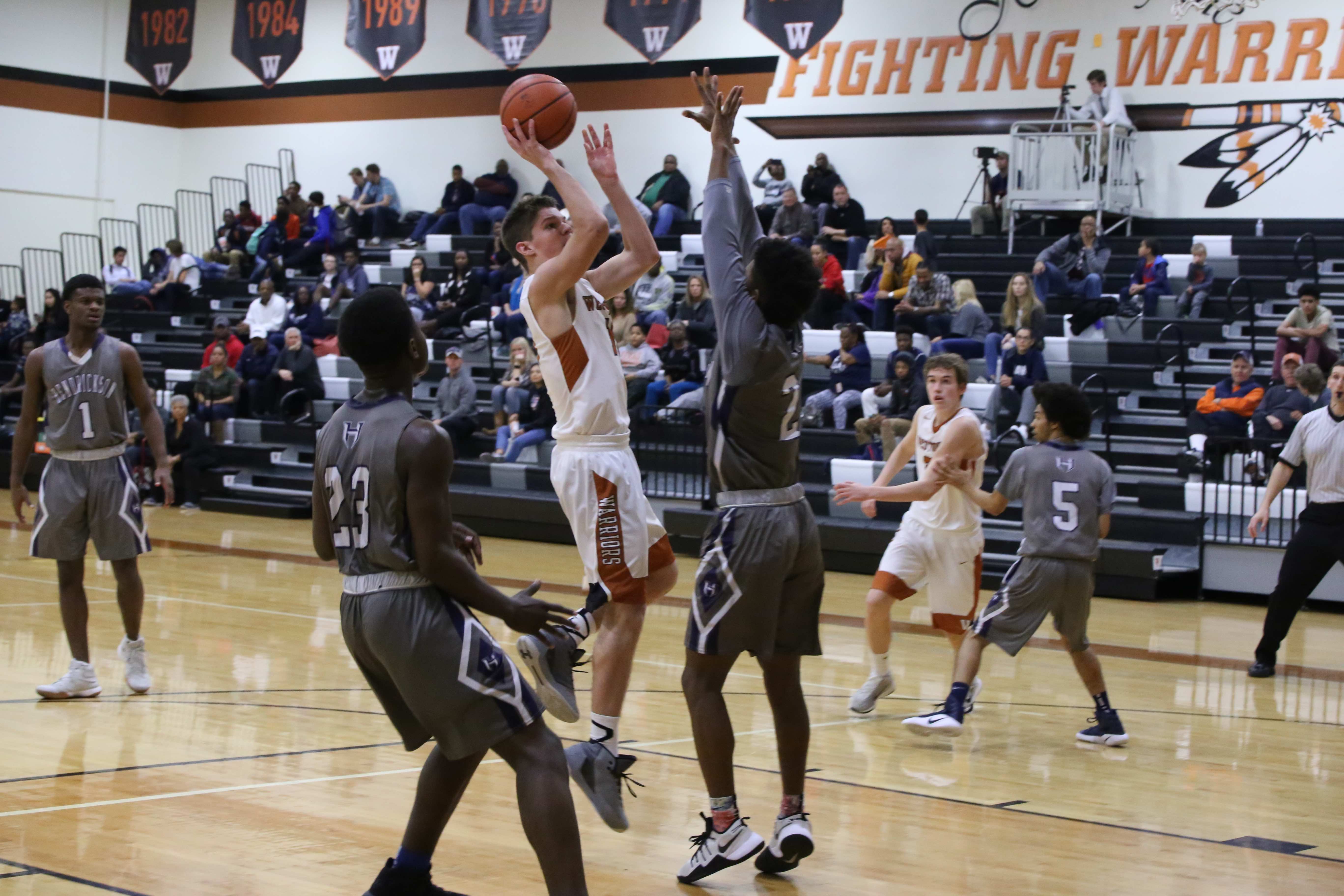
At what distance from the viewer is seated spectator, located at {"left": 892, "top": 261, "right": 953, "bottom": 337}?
14.8 m

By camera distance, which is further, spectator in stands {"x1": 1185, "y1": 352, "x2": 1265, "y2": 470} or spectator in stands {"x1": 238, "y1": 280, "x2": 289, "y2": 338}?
spectator in stands {"x1": 238, "y1": 280, "x2": 289, "y2": 338}

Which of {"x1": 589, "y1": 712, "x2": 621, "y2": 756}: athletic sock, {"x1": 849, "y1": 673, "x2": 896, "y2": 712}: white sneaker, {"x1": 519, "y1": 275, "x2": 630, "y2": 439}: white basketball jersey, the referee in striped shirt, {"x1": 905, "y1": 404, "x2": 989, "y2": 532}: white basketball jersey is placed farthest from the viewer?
the referee in striped shirt

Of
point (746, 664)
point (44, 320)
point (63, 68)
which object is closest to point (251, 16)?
point (63, 68)

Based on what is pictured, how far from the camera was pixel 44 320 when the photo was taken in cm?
2061

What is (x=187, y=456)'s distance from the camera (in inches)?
647

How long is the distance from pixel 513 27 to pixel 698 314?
8.33 m

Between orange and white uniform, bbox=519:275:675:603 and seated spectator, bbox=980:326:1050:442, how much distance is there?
8797 mm

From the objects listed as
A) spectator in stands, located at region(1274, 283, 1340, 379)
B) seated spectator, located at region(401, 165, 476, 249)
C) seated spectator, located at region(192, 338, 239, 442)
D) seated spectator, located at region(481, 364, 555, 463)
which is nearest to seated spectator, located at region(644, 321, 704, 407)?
seated spectator, located at region(481, 364, 555, 463)

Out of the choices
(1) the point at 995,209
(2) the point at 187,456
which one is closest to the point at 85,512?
(2) the point at 187,456

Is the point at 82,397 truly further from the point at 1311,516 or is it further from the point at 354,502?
the point at 1311,516

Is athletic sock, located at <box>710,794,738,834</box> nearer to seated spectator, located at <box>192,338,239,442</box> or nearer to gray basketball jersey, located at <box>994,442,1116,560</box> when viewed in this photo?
gray basketball jersey, located at <box>994,442,1116,560</box>

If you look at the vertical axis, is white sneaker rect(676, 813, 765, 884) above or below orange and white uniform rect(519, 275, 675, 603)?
below

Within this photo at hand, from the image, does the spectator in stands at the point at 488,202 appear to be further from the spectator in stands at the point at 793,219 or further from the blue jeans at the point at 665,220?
the spectator in stands at the point at 793,219

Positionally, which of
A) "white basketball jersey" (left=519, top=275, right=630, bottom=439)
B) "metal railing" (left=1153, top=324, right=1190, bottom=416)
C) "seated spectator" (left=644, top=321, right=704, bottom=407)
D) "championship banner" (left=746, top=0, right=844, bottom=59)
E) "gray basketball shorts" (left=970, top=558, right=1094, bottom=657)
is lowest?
"gray basketball shorts" (left=970, top=558, right=1094, bottom=657)
